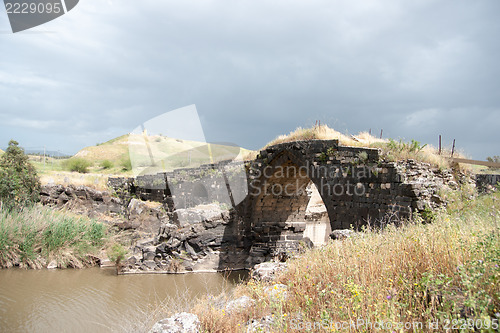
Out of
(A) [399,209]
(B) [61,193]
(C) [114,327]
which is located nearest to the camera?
(C) [114,327]

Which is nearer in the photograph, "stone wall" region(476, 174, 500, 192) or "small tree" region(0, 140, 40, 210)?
"stone wall" region(476, 174, 500, 192)

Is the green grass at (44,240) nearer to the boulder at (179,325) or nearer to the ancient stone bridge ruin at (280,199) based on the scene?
the ancient stone bridge ruin at (280,199)

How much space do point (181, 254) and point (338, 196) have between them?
6.50 meters

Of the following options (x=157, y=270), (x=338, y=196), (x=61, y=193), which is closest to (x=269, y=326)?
(x=338, y=196)

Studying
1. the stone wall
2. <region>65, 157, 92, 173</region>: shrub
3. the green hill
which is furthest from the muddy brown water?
<region>65, 157, 92, 173</region>: shrub

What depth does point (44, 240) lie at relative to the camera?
1207 cm

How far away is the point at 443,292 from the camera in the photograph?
9.15 ft

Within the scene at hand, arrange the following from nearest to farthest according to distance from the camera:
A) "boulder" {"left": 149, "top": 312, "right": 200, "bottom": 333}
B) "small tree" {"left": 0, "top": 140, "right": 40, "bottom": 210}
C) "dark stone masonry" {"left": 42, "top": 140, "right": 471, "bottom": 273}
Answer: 1. "boulder" {"left": 149, "top": 312, "right": 200, "bottom": 333}
2. "dark stone masonry" {"left": 42, "top": 140, "right": 471, "bottom": 273}
3. "small tree" {"left": 0, "top": 140, "right": 40, "bottom": 210}

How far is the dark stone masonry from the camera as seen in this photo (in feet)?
28.6

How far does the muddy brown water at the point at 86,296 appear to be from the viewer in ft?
23.9

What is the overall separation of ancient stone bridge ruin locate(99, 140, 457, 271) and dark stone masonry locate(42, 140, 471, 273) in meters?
0.03

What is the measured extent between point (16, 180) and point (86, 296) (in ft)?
26.6

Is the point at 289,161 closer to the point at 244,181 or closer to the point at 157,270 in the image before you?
the point at 244,181

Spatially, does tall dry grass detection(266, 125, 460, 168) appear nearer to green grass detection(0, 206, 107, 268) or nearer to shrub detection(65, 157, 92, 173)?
green grass detection(0, 206, 107, 268)
